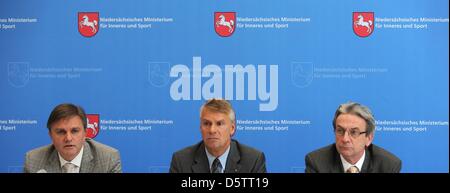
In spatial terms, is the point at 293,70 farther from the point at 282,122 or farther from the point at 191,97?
the point at 191,97

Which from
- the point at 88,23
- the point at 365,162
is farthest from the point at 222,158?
the point at 88,23

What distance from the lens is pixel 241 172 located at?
3.69 meters

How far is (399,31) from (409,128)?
538 mm

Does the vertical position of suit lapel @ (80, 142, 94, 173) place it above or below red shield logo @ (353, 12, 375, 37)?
below

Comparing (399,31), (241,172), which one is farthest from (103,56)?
(399,31)

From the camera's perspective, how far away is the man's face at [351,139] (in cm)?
370

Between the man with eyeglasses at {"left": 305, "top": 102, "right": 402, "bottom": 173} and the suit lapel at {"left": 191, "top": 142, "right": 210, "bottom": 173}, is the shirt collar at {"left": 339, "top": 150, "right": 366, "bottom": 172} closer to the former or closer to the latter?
the man with eyeglasses at {"left": 305, "top": 102, "right": 402, "bottom": 173}

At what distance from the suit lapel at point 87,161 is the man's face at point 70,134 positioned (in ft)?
0.13

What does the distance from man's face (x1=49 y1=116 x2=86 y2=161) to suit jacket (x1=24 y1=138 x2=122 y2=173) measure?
1.5 inches

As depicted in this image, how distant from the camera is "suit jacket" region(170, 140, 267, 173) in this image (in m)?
3.71

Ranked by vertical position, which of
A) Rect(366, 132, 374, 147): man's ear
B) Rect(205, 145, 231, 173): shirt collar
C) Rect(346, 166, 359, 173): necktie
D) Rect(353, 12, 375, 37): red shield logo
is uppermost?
Rect(353, 12, 375, 37): red shield logo

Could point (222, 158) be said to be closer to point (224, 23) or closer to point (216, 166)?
point (216, 166)

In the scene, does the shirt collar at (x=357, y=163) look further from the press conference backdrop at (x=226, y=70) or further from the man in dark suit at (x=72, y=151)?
the man in dark suit at (x=72, y=151)

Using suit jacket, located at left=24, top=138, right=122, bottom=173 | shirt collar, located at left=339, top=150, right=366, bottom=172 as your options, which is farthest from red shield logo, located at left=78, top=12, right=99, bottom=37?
shirt collar, located at left=339, top=150, right=366, bottom=172
